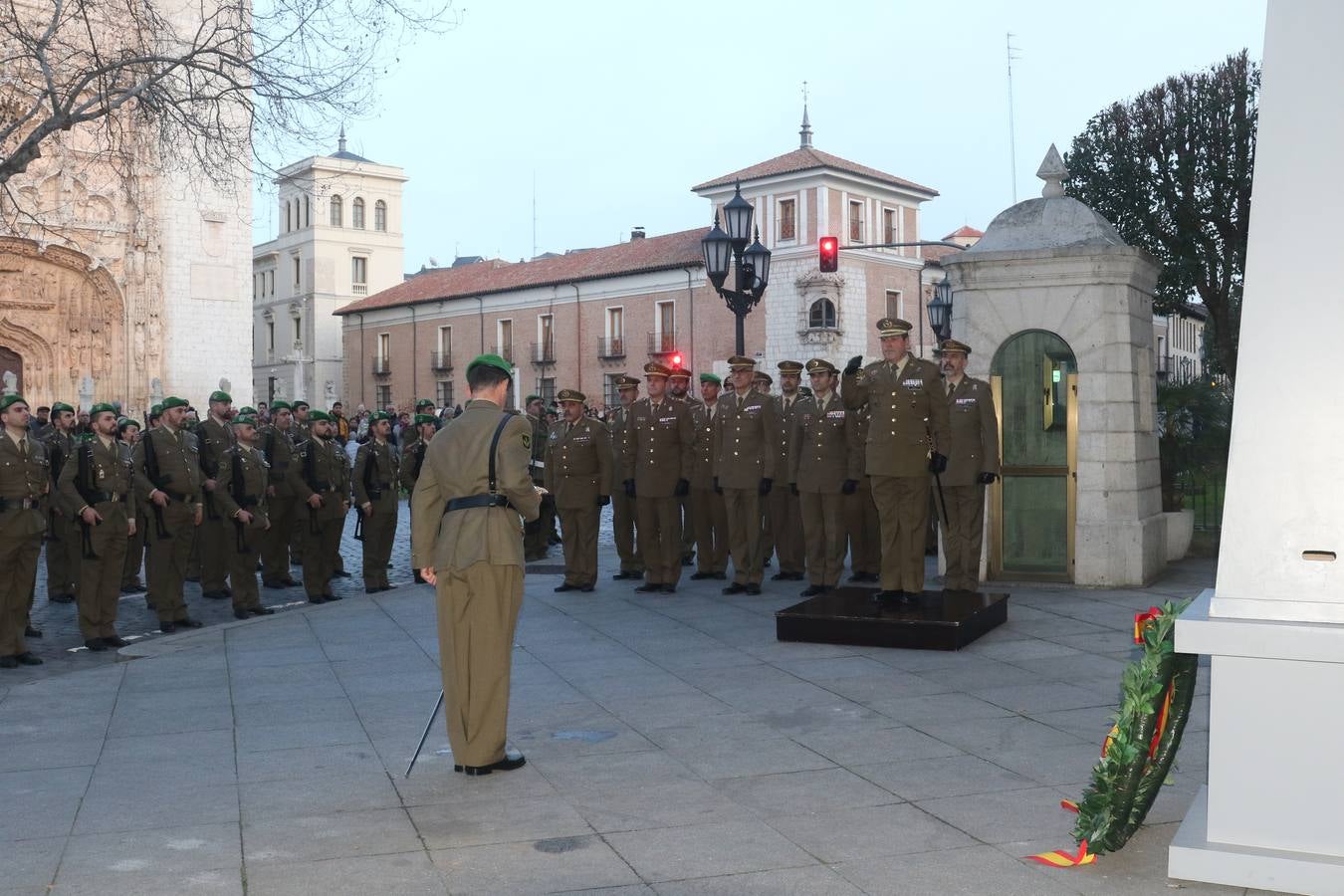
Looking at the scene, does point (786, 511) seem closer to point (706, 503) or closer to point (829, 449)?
point (706, 503)

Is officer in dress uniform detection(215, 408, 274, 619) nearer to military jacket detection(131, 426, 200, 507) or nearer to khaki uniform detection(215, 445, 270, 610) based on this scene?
khaki uniform detection(215, 445, 270, 610)

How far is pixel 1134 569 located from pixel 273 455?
8701mm

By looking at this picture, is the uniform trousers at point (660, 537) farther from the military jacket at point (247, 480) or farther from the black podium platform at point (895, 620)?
the military jacket at point (247, 480)

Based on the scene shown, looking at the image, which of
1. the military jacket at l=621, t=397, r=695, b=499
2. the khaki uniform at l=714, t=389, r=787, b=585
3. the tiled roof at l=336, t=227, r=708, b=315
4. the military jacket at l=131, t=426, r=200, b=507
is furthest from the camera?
the tiled roof at l=336, t=227, r=708, b=315

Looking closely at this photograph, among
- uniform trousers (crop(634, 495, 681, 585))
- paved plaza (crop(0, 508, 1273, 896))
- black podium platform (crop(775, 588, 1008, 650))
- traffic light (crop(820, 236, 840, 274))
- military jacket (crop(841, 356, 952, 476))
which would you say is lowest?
paved plaza (crop(0, 508, 1273, 896))

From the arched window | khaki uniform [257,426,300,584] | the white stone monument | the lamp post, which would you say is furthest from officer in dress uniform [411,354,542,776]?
the arched window

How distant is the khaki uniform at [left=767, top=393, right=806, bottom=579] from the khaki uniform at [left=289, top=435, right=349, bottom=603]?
4559 mm

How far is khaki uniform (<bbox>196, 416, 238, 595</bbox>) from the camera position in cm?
1234

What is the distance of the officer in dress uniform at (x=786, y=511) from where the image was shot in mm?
12492

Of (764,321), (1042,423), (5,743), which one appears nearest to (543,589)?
(1042,423)

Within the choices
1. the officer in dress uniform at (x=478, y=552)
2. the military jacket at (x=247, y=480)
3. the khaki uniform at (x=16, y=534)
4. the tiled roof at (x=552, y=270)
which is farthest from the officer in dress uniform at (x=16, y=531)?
the tiled roof at (x=552, y=270)

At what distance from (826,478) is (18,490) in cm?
664

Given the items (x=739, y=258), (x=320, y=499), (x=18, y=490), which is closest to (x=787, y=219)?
(x=739, y=258)

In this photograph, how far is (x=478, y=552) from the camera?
5.93m
